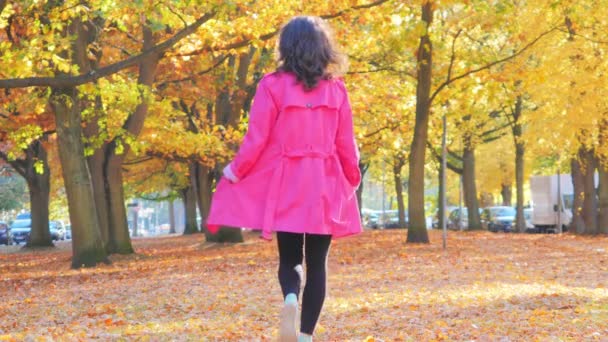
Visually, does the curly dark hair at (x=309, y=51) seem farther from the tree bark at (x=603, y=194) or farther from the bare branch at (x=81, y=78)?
the tree bark at (x=603, y=194)

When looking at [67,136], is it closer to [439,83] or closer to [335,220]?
[439,83]

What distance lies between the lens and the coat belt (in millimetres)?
6199

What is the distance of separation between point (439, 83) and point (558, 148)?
7.28m

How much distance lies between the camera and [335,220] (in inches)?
245

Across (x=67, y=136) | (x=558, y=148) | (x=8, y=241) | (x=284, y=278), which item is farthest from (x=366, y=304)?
(x=8, y=241)

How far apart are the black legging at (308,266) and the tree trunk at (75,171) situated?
44.1ft

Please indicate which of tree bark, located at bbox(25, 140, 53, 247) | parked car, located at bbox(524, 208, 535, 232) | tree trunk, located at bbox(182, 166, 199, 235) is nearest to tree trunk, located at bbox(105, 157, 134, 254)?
tree bark, located at bbox(25, 140, 53, 247)

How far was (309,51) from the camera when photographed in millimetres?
6082

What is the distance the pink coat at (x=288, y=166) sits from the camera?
6.20 m

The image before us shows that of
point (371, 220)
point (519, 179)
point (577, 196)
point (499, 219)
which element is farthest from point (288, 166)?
point (371, 220)

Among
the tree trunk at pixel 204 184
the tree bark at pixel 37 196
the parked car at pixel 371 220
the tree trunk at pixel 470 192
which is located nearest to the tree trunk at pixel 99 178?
the tree trunk at pixel 204 184

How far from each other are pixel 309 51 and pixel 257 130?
0.51 m

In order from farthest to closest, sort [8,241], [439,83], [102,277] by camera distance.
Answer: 1. [8,241]
2. [439,83]
3. [102,277]

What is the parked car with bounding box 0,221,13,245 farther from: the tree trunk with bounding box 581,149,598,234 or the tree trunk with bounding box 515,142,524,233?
the tree trunk with bounding box 581,149,598,234
